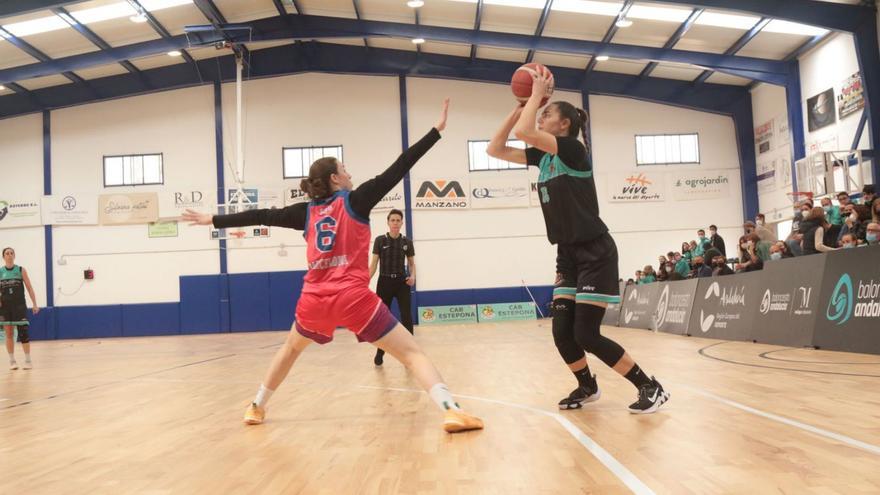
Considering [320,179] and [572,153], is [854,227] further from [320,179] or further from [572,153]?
[320,179]

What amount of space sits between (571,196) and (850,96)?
17350mm

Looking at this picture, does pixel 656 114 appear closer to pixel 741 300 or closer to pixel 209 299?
pixel 741 300

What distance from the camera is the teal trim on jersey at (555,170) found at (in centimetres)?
446

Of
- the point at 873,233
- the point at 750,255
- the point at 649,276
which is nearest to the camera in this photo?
the point at 873,233

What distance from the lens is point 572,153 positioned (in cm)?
436

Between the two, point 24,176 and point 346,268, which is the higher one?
point 24,176

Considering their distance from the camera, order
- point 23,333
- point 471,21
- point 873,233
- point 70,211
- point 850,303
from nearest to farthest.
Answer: point 850,303, point 873,233, point 23,333, point 471,21, point 70,211

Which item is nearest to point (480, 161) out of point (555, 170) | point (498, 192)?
point (498, 192)

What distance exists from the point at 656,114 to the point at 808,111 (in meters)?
5.52

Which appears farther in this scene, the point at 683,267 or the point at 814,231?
the point at 683,267

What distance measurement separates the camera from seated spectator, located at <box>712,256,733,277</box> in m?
14.0

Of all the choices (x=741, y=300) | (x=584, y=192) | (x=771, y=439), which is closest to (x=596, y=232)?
(x=584, y=192)

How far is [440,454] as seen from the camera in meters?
3.49

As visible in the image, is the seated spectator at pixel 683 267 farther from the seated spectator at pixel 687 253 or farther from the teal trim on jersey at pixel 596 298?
the teal trim on jersey at pixel 596 298
